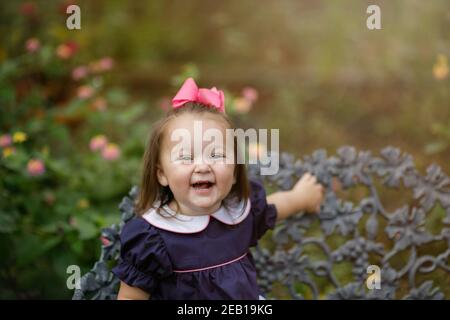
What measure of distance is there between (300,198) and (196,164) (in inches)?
18.5

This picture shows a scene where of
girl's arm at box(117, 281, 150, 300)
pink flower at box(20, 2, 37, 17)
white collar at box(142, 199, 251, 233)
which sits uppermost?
pink flower at box(20, 2, 37, 17)

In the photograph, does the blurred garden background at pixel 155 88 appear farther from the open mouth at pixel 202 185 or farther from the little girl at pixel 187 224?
the open mouth at pixel 202 185

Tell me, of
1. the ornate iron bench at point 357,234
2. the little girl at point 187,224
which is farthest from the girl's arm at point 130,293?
the ornate iron bench at point 357,234

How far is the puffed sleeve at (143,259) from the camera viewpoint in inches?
61.2

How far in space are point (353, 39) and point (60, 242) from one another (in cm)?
226

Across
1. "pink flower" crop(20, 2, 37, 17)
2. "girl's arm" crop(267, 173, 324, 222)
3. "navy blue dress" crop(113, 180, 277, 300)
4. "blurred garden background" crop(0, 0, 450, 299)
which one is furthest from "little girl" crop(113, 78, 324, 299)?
"pink flower" crop(20, 2, 37, 17)

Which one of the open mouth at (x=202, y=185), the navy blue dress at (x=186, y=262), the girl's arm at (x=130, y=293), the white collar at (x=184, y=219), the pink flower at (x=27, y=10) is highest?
the pink flower at (x=27, y=10)

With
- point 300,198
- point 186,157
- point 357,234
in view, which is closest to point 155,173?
point 186,157

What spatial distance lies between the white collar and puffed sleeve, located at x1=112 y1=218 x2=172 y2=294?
1.2 inches

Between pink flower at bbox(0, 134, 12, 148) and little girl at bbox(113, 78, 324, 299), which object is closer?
little girl at bbox(113, 78, 324, 299)

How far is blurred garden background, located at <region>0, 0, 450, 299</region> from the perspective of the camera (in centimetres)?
222

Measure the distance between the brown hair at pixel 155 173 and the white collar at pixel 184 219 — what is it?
0.08 feet

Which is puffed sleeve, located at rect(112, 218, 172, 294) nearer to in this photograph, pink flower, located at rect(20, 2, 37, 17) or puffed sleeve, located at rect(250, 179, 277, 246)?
puffed sleeve, located at rect(250, 179, 277, 246)
